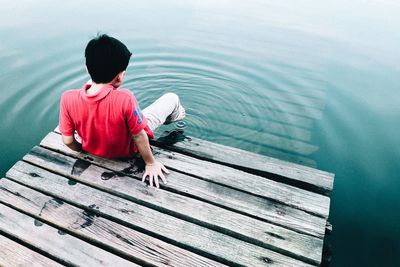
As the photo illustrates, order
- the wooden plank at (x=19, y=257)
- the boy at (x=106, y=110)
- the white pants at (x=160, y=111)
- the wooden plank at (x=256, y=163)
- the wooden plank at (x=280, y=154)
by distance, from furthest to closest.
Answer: the wooden plank at (x=280, y=154) → the white pants at (x=160, y=111) → the wooden plank at (x=256, y=163) → the boy at (x=106, y=110) → the wooden plank at (x=19, y=257)

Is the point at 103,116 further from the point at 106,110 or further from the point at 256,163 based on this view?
the point at 256,163

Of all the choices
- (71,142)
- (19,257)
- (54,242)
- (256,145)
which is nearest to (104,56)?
(71,142)

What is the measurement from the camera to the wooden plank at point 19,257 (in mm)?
1616

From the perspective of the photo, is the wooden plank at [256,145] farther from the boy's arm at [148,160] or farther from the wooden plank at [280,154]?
the boy's arm at [148,160]

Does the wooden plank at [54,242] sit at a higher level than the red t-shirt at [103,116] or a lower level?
lower

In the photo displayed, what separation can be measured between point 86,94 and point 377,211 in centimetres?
379

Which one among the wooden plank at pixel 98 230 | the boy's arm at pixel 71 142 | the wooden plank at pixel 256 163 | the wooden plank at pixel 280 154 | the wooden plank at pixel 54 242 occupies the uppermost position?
the wooden plank at pixel 280 154

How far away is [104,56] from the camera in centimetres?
172

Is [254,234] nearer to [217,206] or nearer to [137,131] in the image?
[217,206]

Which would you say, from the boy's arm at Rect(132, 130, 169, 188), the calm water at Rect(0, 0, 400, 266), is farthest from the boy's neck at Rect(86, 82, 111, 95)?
the calm water at Rect(0, 0, 400, 266)

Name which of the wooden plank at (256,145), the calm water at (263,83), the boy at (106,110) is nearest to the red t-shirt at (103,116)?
the boy at (106,110)

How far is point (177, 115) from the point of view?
11.0 ft

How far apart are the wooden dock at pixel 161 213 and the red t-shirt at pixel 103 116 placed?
35 cm

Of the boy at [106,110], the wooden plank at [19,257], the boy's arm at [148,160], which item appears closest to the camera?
the wooden plank at [19,257]
